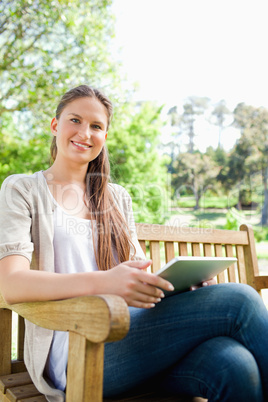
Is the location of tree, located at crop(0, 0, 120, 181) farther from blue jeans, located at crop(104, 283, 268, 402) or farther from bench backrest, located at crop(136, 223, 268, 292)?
blue jeans, located at crop(104, 283, 268, 402)

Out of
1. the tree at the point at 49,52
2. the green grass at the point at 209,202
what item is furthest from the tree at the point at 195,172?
the tree at the point at 49,52

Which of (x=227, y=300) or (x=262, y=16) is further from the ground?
(x=262, y=16)

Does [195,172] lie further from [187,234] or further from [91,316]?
[91,316]

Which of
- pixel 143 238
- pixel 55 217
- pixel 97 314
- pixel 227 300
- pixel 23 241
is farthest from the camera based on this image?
pixel 143 238

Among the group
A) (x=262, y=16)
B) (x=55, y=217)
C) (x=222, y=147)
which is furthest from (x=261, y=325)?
(x=262, y=16)

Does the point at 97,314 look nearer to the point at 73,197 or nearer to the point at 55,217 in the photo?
the point at 55,217

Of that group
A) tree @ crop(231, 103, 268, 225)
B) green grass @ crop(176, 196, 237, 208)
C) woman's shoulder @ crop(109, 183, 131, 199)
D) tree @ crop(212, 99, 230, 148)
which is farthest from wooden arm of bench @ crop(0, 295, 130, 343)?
tree @ crop(212, 99, 230, 148)

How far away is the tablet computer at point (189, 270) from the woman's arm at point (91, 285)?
0.04 metres

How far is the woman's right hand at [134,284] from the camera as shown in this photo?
914mm

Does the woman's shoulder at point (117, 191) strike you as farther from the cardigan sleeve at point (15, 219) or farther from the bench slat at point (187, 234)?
the cardigan sleeve at point (15, 219)

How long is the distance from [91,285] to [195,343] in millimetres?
344

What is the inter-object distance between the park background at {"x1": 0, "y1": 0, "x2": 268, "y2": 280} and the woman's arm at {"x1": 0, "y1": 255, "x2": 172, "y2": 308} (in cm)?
455

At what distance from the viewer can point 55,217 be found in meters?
1.36

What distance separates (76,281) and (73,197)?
62 centimetres
